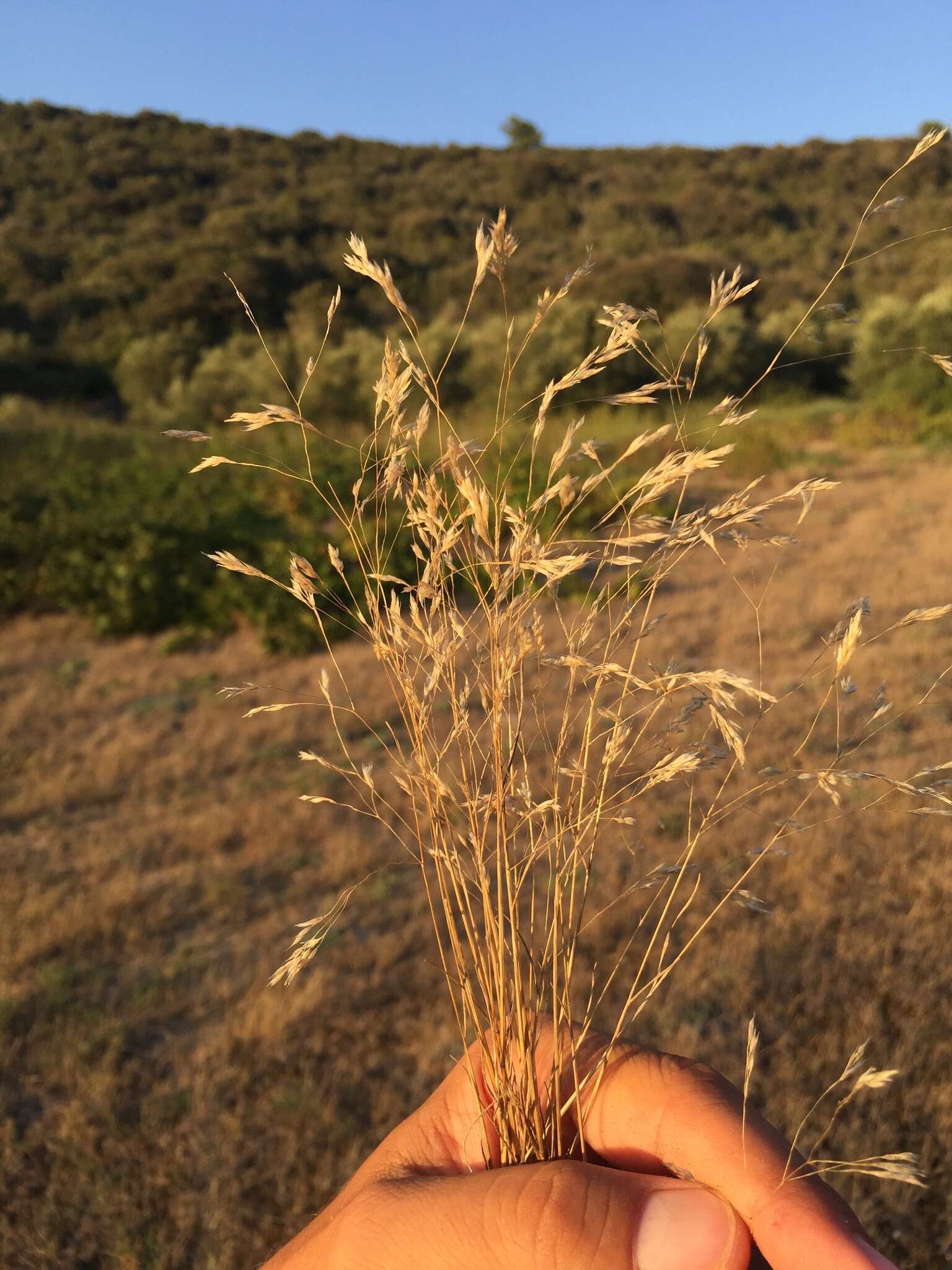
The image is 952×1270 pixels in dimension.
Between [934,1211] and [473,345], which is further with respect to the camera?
[473,345]

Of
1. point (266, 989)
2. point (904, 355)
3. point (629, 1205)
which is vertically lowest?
point (266, 989)

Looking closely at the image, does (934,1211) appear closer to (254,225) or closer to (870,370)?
(870,370)

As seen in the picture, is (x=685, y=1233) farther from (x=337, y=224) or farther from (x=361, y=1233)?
(x=337, y=224)

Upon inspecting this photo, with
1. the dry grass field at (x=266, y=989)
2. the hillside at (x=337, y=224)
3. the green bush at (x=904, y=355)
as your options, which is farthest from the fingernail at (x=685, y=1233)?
the hillside at (x=337, y=224)

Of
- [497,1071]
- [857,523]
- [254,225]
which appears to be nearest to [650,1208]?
[497,1071]

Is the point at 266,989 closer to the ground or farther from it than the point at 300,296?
closer to the ground

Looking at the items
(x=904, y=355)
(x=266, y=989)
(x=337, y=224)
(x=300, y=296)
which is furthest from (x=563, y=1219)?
(x=337, y=224)
